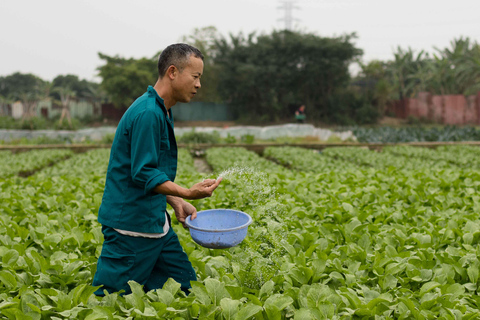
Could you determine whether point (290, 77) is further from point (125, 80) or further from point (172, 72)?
point (172, 72)

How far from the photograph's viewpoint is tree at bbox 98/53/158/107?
34.6 m

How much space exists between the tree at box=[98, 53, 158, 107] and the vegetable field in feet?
102

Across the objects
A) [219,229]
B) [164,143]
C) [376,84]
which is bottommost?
[219,229]

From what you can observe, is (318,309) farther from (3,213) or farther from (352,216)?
(3,213)

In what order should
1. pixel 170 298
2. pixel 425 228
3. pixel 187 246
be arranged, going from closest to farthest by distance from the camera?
pixel 170 298
pixel 187 246
pixel 425 228

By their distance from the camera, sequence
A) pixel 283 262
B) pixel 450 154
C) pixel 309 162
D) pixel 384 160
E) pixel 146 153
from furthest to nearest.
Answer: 1. pixel 450 154
2. pixel 384 160
3. pixel 309 162
4. pixel 283 262
5. pixel 146 153

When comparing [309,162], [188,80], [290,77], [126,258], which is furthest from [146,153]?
[290,77]

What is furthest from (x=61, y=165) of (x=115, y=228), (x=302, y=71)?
(x=302, y=71)

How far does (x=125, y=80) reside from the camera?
3434cm

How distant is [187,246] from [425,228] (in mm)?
2137

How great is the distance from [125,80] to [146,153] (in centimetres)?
3414

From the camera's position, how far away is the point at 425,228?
12.0 ft

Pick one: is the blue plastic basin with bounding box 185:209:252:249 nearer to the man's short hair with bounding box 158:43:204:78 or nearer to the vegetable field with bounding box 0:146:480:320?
the vegetable field with bounding box 0:146:480:320

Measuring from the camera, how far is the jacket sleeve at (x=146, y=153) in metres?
2.13
